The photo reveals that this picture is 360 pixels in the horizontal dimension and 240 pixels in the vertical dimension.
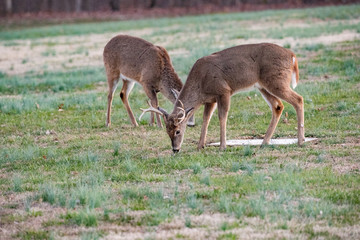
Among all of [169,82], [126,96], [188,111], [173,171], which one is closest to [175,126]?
[188,111]

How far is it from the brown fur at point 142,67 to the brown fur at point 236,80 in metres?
1.70

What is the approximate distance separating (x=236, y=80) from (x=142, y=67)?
3.19 meters

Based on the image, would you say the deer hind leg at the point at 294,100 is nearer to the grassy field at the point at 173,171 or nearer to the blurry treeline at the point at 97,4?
the grassy field at the point at 173,171

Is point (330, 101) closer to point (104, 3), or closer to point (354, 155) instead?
point (354, 155)

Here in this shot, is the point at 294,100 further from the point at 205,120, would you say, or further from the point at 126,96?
the point at 126,96

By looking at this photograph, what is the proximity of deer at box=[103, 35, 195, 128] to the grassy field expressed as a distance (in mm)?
745

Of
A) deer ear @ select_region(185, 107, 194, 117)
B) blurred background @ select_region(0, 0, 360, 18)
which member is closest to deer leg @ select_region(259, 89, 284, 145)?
deer ear @ select_region(185, 107, 194, 117)

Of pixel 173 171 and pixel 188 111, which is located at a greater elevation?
pixel 188 111

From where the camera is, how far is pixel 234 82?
1074 centimetres

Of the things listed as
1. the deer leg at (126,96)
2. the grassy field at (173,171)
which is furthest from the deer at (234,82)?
the deer leg at (126,96)

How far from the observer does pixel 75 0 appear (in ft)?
204

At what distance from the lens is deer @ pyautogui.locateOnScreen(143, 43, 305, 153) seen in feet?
34.1

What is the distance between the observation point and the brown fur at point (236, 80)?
10.4m

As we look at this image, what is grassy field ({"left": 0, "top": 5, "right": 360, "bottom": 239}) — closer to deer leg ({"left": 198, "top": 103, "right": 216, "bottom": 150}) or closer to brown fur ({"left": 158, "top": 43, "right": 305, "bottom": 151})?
deer leg ({"left": 198, "top": 103, "right": 216, "bottom": 150})
